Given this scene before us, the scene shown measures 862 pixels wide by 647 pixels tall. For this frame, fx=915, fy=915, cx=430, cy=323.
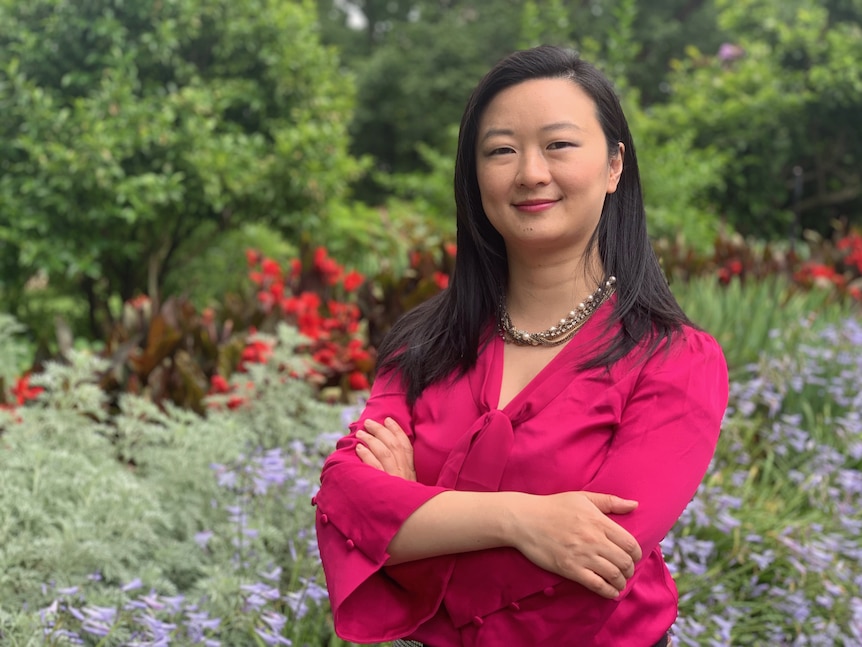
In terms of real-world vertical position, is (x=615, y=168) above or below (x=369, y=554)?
above

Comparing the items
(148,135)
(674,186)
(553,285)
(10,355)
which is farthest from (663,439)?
(674,186)

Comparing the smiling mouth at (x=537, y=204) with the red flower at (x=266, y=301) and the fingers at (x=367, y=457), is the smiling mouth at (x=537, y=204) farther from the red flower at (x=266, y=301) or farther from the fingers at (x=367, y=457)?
the red flower at (x=266, y=301)

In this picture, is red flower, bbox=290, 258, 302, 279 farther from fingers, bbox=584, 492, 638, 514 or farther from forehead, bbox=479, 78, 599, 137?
fingers, bbox=584, 492, 638, 514

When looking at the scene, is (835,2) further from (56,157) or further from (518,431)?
(518,431)

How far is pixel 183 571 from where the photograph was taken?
2.70 meters

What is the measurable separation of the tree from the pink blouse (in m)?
4.04

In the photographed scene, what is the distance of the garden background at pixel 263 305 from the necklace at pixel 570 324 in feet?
2.93

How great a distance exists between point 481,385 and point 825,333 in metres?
3.25

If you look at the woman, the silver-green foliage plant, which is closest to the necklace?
the woman

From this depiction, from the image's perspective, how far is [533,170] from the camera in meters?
1.51

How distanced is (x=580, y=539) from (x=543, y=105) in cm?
71

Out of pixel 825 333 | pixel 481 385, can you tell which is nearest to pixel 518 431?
pixel 481 385

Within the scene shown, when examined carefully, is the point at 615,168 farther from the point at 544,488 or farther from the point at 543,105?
the point at 544,488

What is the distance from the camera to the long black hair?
1578 millimetres
